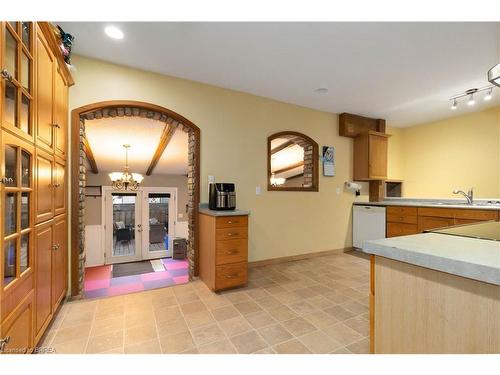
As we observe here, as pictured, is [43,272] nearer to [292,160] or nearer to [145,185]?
[145,185]

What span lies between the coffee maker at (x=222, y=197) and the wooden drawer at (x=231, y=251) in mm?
424

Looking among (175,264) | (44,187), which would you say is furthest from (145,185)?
(44,187)

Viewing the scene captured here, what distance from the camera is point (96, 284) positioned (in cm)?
425

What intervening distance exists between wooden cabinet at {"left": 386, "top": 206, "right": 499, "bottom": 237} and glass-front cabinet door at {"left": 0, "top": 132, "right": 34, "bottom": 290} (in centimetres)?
407

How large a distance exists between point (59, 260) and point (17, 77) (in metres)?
1.46

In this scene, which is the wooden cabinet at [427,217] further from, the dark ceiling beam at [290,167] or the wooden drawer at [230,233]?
the dark ceiling beam at [290,167]

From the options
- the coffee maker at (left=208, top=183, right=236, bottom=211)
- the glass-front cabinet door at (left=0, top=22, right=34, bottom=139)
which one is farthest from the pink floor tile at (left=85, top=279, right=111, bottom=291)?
the glass-front cabinet door at (left=0, top=22, right=34, bottom=139)

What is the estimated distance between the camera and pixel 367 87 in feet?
9.92

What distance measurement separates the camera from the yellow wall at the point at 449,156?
368 centimetres

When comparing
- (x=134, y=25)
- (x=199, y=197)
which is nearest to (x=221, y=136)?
(x=199, y=197)

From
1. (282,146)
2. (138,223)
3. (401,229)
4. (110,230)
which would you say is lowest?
(110,230)

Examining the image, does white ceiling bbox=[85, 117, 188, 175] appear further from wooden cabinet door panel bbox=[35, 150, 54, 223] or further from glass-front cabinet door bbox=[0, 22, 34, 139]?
glass-front cabinet door bbox=[0, 22, 34, 139]

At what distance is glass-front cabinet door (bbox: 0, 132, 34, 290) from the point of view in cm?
106
